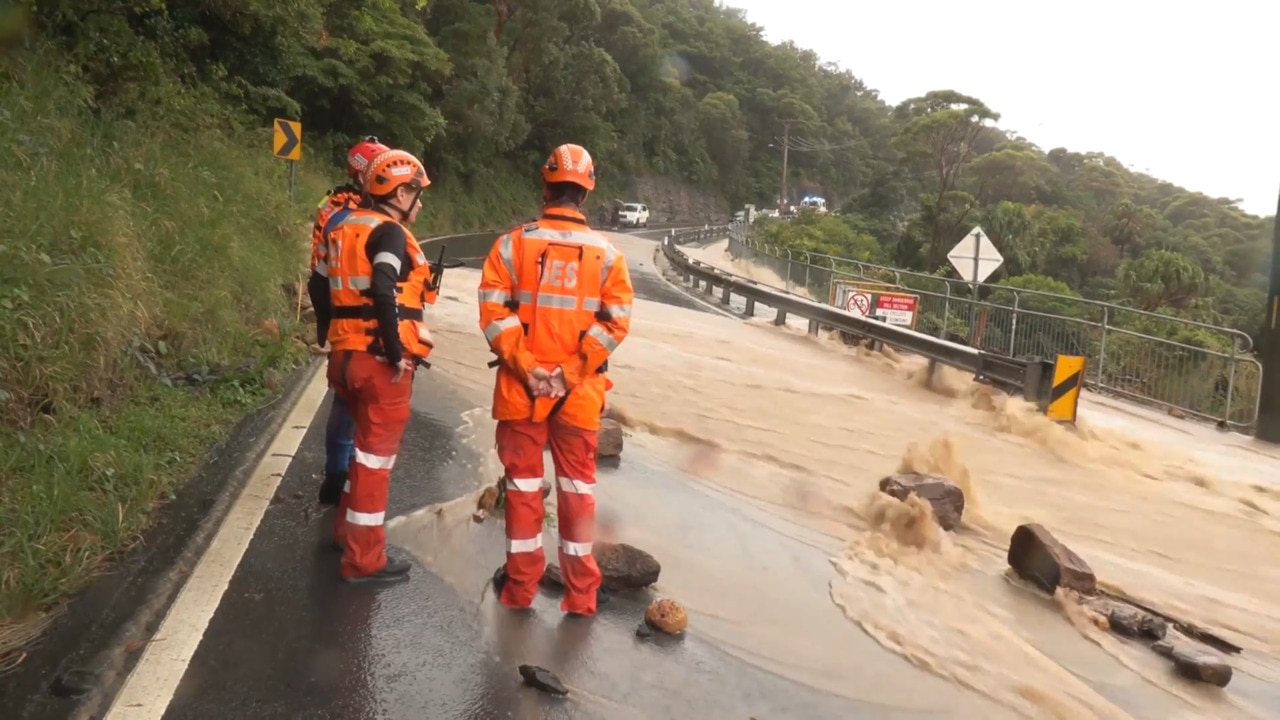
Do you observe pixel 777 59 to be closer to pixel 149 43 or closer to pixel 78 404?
pixel 149 43

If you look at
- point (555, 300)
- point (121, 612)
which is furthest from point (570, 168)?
point (121, 612)

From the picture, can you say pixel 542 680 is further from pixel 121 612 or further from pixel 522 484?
pixel 121 612

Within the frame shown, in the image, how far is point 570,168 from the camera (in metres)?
4.08

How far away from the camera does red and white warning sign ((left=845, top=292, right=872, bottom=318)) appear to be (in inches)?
627

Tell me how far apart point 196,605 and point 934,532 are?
13.3 ft

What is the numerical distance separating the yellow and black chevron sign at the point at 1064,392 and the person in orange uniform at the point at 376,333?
23.1 feet

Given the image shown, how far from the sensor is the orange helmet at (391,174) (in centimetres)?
440

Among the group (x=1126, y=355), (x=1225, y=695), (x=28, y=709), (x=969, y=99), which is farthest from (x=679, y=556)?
(x=969, y=99)

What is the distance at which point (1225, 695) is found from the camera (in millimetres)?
4172

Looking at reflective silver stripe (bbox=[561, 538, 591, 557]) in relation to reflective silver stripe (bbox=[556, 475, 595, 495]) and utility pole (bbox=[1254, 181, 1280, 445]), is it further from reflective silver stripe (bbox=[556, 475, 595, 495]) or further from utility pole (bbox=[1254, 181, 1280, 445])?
utility pole (bbox=[1254, 181, 1280, 445])

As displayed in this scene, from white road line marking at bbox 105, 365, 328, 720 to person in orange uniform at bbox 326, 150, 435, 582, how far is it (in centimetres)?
56

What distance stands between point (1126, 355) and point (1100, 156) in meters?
82.3

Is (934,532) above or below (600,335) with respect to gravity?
below

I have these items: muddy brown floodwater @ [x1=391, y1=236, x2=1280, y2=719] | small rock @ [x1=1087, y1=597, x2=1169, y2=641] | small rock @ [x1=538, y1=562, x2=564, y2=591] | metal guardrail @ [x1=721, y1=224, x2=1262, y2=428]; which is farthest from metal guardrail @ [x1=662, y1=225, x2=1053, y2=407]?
small rock @ [x1=538, y1=562, x2=564, y2=591]
